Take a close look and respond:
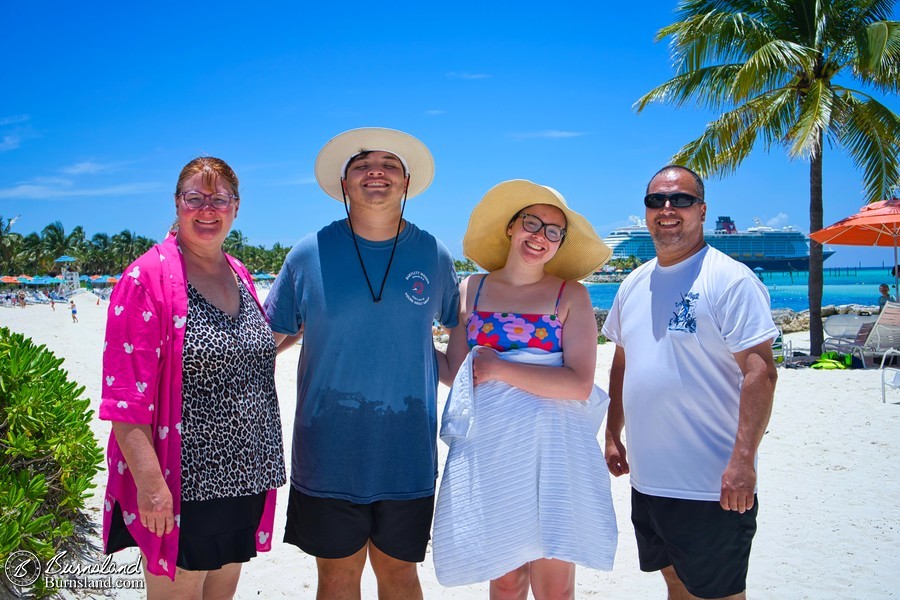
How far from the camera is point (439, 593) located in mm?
3803

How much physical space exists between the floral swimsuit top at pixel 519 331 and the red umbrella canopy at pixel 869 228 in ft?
34.2

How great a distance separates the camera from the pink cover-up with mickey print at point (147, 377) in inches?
87.9

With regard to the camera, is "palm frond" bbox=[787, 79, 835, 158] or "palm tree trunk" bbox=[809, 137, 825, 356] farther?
"palm tree trunk" bbox=[809, 137, 825, 356]

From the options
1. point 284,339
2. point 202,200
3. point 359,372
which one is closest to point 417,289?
point 359,372

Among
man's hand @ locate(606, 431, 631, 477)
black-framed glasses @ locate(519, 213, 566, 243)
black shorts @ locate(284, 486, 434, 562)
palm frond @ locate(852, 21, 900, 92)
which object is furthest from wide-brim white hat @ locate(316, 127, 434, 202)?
palm frond @ locate(852, 21, 900, 92)

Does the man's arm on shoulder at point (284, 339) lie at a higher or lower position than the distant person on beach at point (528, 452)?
higher

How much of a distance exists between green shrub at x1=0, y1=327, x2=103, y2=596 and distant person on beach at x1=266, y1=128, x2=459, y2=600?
1487 mm

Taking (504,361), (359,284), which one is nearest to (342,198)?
(359,284)

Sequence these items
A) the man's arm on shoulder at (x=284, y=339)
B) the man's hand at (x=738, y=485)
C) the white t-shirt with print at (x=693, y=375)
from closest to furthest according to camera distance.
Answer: the man's hand at (x=738, y=485)
the white t-shirt with print at (x=693, y=375)
the man's arm on shoulder at (x=284, y=339)

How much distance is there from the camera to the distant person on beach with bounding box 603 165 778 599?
2.54m

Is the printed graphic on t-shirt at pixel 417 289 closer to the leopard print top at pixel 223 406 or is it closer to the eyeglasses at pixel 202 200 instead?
the leopard print top at pixel 223 406

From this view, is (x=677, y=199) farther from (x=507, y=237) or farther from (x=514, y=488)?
(x=514, y=488)

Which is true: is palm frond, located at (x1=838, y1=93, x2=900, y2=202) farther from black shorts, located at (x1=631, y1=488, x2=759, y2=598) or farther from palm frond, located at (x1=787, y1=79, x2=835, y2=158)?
black shorts, located at (x1=631, y1=488, x2=759, y2=598)

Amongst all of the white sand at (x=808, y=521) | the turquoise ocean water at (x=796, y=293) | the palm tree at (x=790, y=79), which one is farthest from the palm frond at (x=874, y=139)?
the turquoise ocean water at (x=796, y=293)
